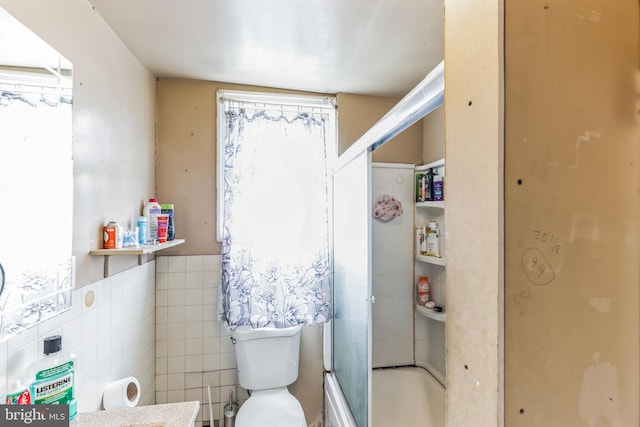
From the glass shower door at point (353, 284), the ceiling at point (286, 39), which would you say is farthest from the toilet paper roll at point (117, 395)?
the ceiling at point (286, 39)

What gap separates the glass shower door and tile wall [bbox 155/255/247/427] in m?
0.70

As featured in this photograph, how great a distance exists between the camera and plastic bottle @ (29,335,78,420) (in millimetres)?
823

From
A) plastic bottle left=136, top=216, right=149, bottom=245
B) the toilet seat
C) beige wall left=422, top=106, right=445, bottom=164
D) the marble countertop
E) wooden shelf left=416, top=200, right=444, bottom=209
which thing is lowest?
the toilet seat

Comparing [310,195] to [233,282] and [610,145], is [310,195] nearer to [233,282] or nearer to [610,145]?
[233,282]

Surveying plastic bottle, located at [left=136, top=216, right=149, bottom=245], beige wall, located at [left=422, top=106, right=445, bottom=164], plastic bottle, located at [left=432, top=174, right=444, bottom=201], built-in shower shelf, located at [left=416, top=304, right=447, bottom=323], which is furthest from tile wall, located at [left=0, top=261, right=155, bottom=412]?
beige wall, located at [left=422, top=106, right=445, bottom=164]

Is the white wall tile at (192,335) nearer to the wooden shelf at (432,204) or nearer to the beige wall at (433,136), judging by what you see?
the wooden shelf at (432,204)

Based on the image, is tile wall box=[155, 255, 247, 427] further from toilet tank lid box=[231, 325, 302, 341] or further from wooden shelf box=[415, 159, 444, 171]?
Answer: wooden shelf box=[415, 159, 444, 171]

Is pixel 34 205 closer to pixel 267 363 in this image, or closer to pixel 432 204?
pixel 267 363

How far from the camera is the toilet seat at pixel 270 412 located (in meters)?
1.55

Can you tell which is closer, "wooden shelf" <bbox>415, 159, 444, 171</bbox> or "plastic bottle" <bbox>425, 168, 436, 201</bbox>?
"wooden shelf" <bbox>415, 159, 444, 171</bbox>

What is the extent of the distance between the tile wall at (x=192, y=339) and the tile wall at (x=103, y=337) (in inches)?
A: 2.4

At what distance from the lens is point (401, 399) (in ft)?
6.31

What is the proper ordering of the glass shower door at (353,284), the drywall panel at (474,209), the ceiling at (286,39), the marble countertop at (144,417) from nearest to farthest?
1. the drywall panel at (474,209)
2. the marble countertop at (144,417)
3. the ceiling at (286,39)
4. the glass shower door at (353,284)

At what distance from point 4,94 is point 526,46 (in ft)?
3.83
